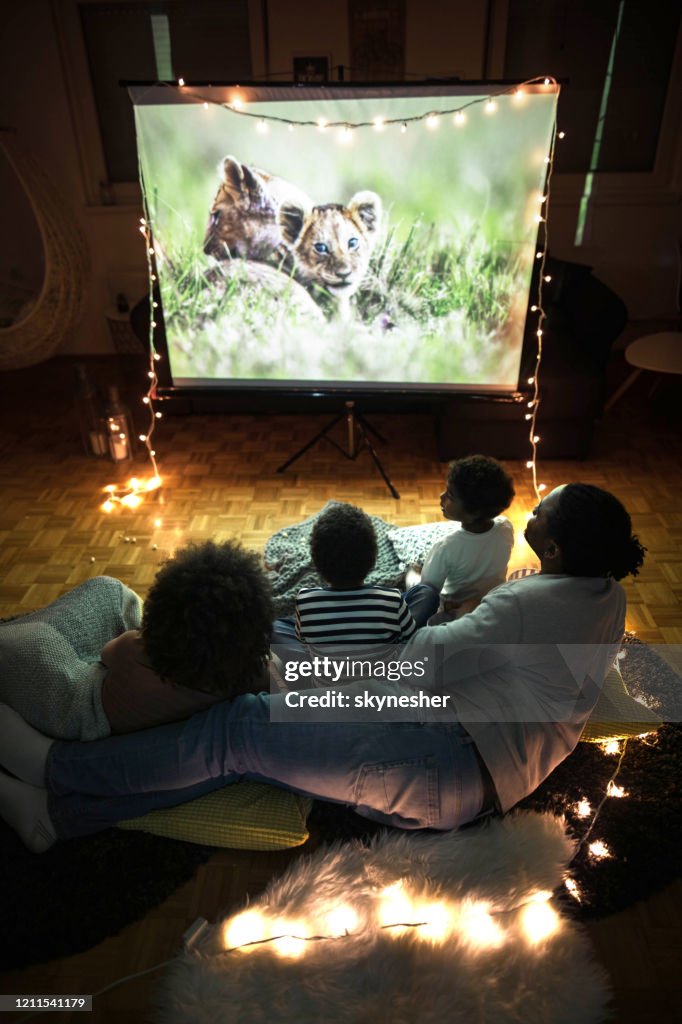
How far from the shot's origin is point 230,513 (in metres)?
2.76

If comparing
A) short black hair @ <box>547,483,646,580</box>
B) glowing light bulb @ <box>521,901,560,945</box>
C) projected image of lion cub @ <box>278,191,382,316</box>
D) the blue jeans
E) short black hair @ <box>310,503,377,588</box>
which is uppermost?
projected image of lion cub @ <box>278,191,382,316</box>

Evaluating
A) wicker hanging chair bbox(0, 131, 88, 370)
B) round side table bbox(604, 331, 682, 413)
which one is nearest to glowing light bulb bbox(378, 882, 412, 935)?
round side table bbox(604, 331, 682, 413)

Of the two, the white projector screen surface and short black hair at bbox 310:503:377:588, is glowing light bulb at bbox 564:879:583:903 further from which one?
the white projector screen surface

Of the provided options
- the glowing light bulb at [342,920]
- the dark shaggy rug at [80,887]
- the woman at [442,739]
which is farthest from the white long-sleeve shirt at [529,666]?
the dark shaggy rug at [80,887]

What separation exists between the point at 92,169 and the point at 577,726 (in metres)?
3.72

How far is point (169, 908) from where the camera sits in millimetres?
1417

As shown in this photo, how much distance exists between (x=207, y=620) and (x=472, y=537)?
0.85m

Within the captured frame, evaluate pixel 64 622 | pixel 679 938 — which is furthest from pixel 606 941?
pixel 64 622

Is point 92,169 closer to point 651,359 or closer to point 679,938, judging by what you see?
point 651,359

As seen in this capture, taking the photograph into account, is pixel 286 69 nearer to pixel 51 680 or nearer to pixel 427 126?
pixel 427 126

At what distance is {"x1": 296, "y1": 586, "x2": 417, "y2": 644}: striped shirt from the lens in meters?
1.63

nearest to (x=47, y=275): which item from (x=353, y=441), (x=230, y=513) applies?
(x=230, y=513)

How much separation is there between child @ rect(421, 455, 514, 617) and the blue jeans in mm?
602

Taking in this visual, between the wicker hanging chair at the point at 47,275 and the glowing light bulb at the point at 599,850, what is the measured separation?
9.92 feet
